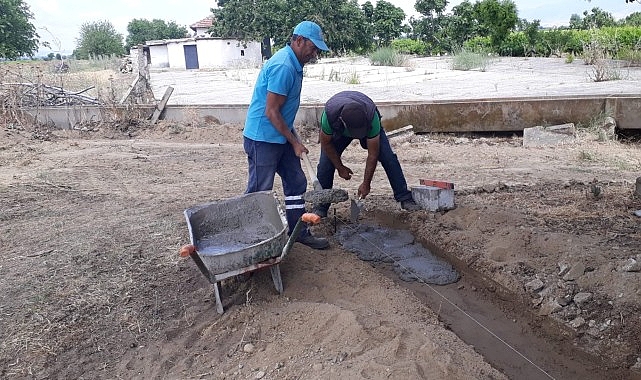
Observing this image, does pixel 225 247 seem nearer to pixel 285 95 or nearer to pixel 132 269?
pixel 132 269

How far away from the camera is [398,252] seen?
4.81 metres

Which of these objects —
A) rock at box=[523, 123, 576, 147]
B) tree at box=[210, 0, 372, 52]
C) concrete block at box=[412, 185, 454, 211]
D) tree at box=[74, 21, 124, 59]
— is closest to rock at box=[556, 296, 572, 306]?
concrete block at box=[412, 185, 454, 211]

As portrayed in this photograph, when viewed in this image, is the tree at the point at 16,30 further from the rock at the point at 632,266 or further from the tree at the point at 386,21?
the rock at the point at 632,266

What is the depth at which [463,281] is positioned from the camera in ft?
14.2

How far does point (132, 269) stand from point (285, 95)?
177cm

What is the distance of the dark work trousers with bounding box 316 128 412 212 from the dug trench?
3.00 feet

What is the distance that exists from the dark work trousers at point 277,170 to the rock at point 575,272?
Result: 196 cm

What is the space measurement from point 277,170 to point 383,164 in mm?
1192

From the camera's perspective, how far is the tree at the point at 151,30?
247 feet

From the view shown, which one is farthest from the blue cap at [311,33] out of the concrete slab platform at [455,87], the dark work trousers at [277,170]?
the concrete slab platform at [455,87]

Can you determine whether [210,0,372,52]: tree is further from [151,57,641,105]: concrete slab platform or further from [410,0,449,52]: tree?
[151,57,641,105]: concrete slab platform

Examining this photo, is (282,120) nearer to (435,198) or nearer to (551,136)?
(435,198)

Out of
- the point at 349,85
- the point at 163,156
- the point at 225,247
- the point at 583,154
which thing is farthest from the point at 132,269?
the point at 349,85

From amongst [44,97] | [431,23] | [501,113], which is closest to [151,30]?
[431,23]
